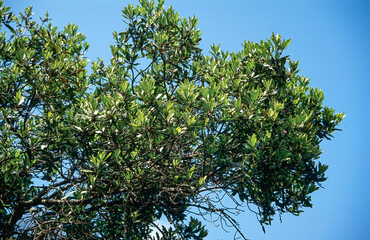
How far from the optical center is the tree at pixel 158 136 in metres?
7.07

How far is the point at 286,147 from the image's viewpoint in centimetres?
746

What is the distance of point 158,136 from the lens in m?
6.70

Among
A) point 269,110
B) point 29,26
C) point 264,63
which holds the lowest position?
point 269,110

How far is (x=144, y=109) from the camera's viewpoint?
7289 mm

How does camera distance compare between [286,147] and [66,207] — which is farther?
[66,207]

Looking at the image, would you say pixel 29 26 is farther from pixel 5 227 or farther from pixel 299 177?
pixel 299 177

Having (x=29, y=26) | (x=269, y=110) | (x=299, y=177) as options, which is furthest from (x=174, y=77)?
(x=29, y=26)

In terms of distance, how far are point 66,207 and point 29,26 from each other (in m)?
5.46

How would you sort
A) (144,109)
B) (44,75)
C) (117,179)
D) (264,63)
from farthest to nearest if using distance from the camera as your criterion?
1. (44,75)
2. (264,63)
3. (117,179)
4. (144,109)

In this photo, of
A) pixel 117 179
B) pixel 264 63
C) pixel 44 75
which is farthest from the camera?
pixel 44 75

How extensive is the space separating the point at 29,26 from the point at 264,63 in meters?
6.79

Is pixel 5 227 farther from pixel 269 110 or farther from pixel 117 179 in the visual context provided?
pixel 269 110

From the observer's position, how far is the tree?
7074 millimetres

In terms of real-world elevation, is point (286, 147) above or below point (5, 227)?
above
